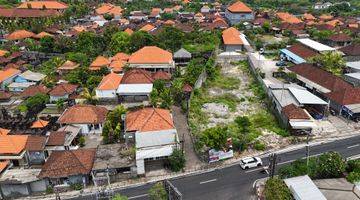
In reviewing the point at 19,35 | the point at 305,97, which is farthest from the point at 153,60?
the point at 19,35

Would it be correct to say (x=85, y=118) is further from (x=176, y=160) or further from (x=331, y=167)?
(x=331, y=167)

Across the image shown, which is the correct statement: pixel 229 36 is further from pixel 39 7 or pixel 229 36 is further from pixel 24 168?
pixel 39 7

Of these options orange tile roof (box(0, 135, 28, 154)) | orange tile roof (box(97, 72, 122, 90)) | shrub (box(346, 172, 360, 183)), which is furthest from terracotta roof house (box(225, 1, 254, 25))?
shrub (box(346, 172, 360, 183))

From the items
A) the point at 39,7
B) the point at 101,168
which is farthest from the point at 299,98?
→ the point at 39,7

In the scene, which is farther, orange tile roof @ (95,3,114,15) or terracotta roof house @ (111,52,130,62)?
orange tile roof @ (95,3,114,15)

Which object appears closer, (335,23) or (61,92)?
(61,92)

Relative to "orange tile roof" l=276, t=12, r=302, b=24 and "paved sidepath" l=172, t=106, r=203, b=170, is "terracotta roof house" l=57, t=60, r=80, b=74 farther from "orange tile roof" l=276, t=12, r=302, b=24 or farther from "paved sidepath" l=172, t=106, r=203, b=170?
"orange tile roof" l=276, t=12, r=302, b=24
